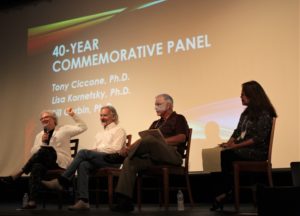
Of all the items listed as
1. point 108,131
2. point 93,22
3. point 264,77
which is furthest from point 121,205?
point 93,22

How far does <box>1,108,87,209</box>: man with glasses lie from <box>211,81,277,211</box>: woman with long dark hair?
1.52 meters

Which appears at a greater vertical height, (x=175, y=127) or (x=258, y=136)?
(x=175, y=127)

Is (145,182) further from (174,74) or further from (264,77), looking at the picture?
(264,77)

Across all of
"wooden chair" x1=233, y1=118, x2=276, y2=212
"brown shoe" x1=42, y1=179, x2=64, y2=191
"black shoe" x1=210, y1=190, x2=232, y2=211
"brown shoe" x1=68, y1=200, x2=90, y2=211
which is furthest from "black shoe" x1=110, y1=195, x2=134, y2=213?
"brown shoe" x1=42, y1=179, x2=64, y2=191

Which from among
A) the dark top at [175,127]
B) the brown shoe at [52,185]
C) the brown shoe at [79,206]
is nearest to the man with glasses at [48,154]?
the brown shoe at [52,185]

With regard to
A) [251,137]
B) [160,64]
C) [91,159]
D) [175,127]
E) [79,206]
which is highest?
[160,64]

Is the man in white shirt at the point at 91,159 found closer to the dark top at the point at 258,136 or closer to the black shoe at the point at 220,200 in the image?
the black shoe at the point at 220,200

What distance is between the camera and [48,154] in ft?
13.2

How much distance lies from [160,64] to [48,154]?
1.63 meters

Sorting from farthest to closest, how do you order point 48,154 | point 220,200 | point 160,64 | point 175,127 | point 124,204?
point 160,64 → point 48,154 → point 175,127 → point 220,200 → point 124,204

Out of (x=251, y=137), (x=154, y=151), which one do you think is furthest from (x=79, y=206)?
(x=251, y=137)

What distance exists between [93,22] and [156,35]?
961 millimetres

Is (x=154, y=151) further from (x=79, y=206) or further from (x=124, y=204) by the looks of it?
(x=79, y=206)

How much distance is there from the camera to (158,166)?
143 inches
